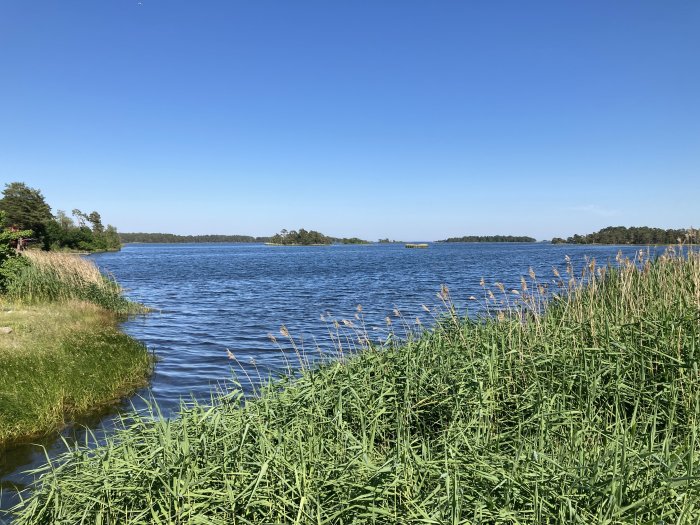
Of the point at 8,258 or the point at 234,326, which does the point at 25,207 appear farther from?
the point at 234,326

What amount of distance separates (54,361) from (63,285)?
12.8 m

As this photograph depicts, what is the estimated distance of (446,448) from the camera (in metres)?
4.79

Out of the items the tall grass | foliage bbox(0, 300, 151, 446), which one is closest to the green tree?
the tall grass

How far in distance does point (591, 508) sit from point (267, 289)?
33539 millimetres

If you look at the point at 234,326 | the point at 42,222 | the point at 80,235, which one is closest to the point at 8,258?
the point at 234,326

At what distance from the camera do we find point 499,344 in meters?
7.79

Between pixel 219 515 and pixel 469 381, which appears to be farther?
pixel 469 381

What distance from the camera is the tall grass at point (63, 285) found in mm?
20422

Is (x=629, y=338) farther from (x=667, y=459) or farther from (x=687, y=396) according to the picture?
(x=667, y=459)

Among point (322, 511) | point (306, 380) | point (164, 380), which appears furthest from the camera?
point (164, 380)

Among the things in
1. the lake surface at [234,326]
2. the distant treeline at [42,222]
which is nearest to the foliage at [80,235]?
the distant treeline at [42,222]

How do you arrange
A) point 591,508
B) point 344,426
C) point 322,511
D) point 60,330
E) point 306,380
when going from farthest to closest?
1. point 60,330
2. point 306,380
3. point 344,426
4. point 322,511
5. point 591,508

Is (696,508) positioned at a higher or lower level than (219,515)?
higher

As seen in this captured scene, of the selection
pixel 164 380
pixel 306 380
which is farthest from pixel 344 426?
pixel 164 380
